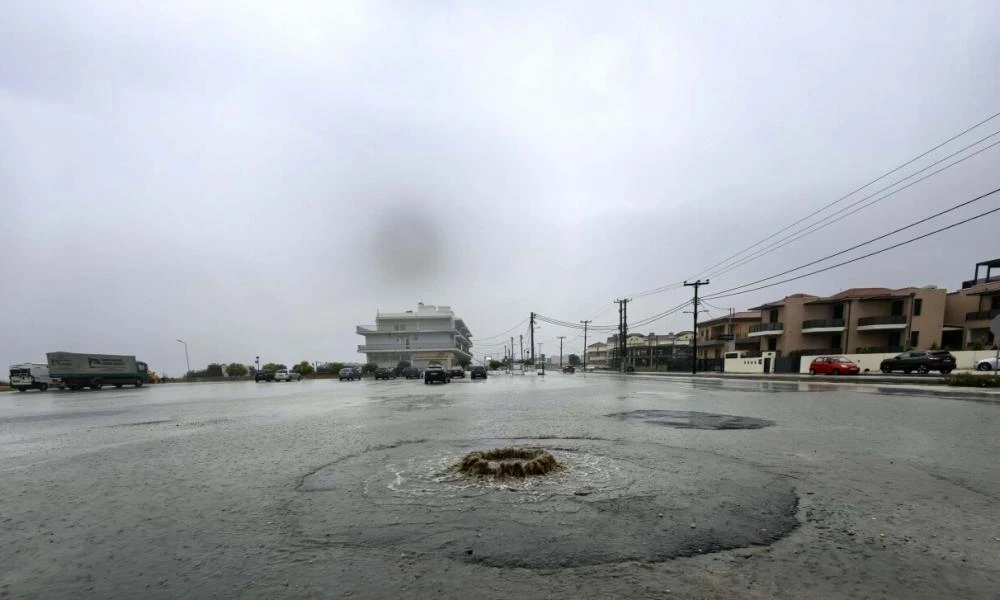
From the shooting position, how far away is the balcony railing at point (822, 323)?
177 feet

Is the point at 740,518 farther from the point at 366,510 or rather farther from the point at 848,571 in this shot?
the point at 366,510

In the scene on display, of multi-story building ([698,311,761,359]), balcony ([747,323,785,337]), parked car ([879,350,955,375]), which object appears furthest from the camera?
multi-story building ([698,311,761,359])

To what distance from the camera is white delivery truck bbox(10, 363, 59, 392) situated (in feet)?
113

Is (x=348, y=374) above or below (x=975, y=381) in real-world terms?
below

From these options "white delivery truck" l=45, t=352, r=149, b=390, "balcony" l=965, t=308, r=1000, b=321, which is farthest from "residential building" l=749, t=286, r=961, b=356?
"white delivery truck" l=45, t=352, r=149, b=390

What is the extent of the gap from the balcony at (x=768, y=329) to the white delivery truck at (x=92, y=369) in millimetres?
73657

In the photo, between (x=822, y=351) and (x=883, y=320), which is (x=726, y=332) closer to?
(x=822, y=351)

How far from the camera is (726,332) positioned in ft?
249

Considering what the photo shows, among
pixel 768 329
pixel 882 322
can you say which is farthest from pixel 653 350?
pixel 882 322

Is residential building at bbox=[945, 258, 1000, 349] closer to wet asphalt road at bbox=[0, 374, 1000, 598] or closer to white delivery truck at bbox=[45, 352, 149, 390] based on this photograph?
wet asphalt road at bbox=[0, 374, 1000, 598]

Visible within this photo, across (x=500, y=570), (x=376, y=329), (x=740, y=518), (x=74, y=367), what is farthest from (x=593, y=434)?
(x=376, y=329)

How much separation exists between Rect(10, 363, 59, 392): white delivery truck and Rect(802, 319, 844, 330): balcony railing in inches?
3133

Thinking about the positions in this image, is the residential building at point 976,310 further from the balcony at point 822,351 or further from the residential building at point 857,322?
the balcony at point 822,351

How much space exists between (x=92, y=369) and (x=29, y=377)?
4.43m
